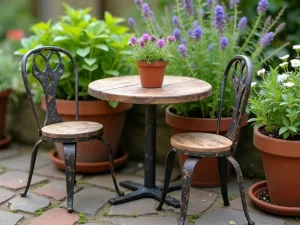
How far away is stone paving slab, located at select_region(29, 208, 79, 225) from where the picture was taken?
338cm

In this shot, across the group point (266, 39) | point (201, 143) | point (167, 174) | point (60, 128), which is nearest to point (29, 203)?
point (60, 128)

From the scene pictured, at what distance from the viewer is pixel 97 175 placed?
428 cm

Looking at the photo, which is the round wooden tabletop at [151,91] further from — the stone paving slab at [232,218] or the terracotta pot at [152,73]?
the stone paving slab at [232,218]

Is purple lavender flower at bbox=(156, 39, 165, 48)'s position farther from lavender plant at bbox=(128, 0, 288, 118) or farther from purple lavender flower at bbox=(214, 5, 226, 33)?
purple lavender flower at bbox=(214, 5, 226, 33)

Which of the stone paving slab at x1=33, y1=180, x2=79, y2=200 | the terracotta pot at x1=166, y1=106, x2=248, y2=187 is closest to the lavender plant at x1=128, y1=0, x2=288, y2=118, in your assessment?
the terracotta pot at x1=166, y1=106, x2=248, y2=187

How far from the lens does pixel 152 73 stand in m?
3.45

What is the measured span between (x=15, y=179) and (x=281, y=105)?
2.10m

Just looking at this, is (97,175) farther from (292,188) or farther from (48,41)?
(292,188)

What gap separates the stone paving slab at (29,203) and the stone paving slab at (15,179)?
0.24 m

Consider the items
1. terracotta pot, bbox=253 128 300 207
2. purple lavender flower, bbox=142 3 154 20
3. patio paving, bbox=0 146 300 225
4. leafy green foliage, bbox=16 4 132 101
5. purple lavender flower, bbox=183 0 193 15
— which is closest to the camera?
terracotta pot, bbox=253 128 300 207

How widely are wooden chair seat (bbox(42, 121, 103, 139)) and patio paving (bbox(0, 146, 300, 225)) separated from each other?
48cm

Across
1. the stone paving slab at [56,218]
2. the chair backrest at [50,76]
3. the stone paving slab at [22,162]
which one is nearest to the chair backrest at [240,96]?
the stone paving slab at [56,218]

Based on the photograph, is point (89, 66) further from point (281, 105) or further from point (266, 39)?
point (281, 105)

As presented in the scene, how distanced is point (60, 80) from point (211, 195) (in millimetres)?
1477
